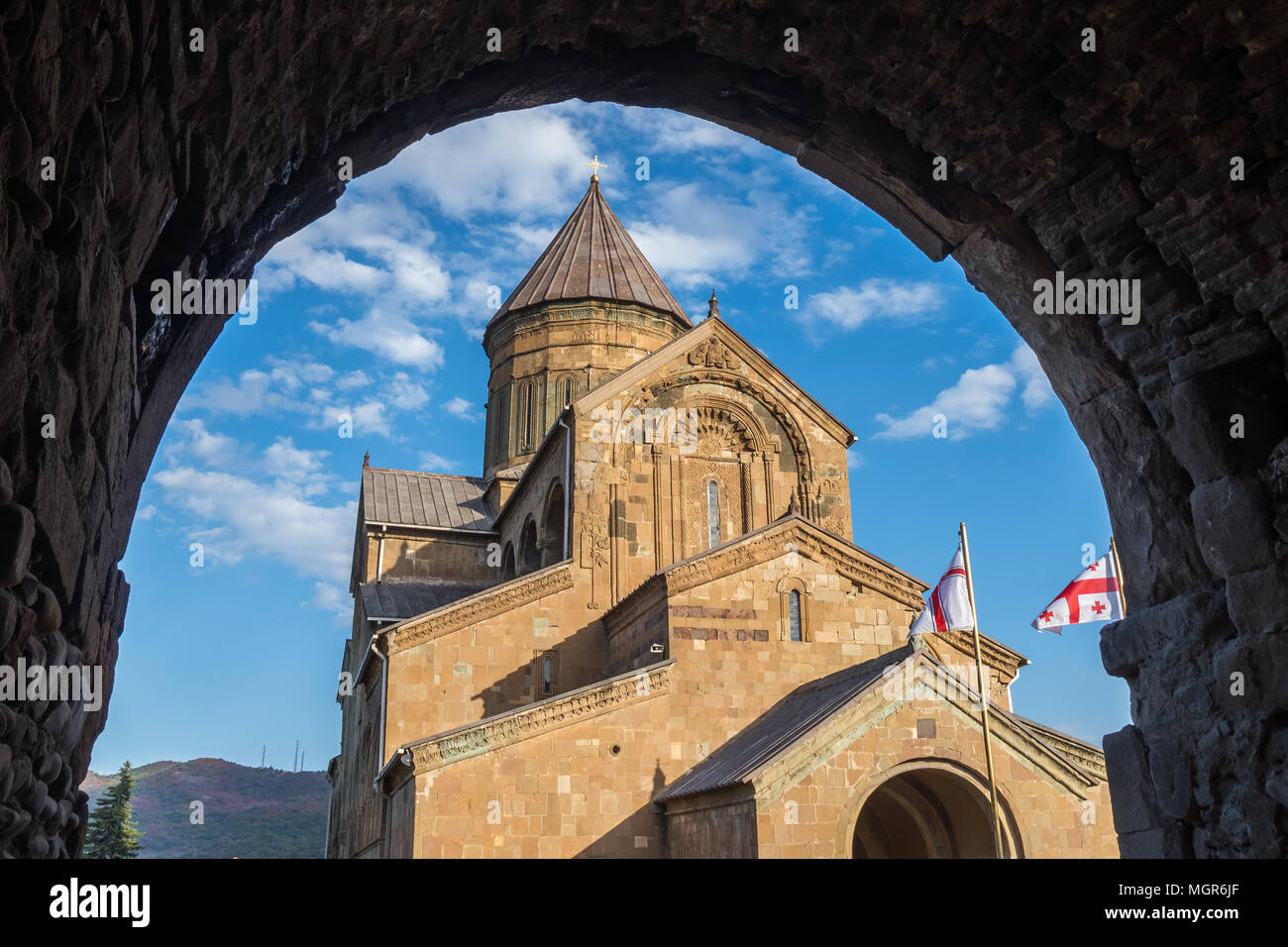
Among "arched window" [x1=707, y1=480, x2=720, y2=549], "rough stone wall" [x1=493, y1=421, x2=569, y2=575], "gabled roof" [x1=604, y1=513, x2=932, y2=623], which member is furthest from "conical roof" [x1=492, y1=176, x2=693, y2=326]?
"gabled roof" [x1=604, y1=513, x2=932, y2=623]

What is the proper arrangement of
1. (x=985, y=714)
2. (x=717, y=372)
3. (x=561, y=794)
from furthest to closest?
(x=717, y=372)
(x=561, y=794)
(x=985, y=714)

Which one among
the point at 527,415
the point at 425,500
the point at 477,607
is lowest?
the point at 477,607

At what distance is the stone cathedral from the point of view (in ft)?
36.7

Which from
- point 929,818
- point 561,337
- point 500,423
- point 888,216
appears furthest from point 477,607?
point 888,216

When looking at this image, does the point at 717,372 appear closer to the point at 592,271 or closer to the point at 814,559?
the point at 814,559

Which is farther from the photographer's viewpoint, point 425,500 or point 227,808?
point 227,808

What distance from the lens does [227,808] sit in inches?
2347

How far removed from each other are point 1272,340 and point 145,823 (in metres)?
67.9

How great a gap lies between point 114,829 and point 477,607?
829 inches

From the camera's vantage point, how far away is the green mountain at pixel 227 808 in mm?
52625

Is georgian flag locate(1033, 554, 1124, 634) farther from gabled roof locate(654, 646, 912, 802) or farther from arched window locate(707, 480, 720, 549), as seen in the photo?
arched window locate(707, 480, 720, 549)

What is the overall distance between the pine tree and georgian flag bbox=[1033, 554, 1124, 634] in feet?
93.2

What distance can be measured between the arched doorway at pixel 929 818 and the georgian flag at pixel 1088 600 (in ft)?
9.60
